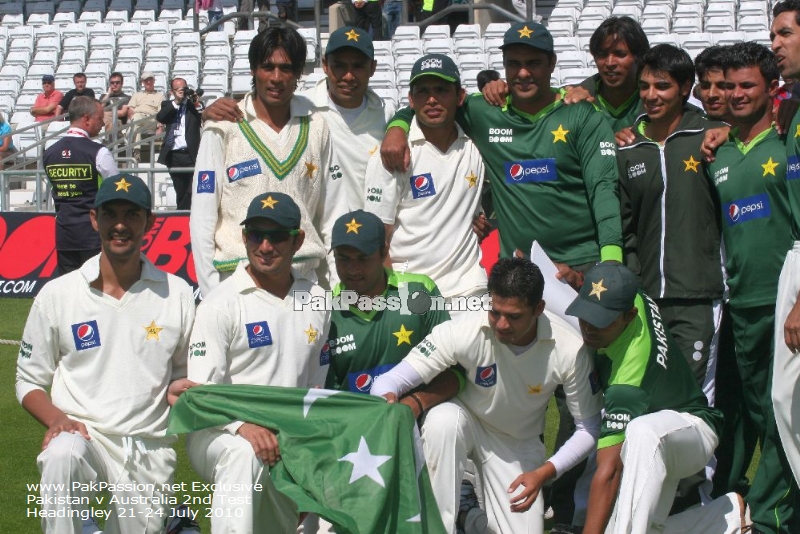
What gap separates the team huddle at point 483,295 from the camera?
5.14 meters

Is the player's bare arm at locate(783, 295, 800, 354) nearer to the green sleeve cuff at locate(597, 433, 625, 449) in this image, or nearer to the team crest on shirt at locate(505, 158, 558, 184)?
the green sleeve cuff at locate(597, 433, 625, 449)

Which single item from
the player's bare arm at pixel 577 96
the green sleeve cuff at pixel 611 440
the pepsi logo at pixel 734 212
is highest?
the player's bare arm at pixel 577 96

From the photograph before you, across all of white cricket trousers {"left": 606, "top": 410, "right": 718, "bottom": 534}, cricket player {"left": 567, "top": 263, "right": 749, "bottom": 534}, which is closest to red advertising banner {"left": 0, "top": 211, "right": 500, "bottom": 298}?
cricket player {"left": 567, "top": 263, "right": 749, "bottom": 534}

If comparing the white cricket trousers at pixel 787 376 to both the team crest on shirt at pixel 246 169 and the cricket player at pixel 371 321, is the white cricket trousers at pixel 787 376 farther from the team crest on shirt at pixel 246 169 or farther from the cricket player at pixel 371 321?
the team crest on shirt at pixel 246 169

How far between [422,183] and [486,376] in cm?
111

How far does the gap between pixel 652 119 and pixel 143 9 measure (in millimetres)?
21454

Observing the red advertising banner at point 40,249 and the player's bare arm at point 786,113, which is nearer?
the player's bare arm at point 786,113

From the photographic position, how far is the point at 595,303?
16.9 ft

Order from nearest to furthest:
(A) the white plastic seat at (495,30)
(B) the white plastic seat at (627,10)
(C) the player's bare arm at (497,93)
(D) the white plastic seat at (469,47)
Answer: (C) the player's bare arm at (497,93) < (D) the white plastic seat at (469,47) < (A) the white plastic seat at (495,30) < (B) the white plastic seat at (627,10)

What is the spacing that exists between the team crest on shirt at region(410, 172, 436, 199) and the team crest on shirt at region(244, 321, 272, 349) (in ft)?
3.85

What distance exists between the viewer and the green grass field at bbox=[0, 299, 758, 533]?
6078 millimetres

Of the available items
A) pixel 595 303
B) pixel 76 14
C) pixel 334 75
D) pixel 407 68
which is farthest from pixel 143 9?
pixel 595 303

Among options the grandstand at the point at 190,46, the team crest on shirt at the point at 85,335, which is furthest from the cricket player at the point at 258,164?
the grandstand at the point at 190,46

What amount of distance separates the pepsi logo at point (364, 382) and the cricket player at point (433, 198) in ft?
2.02
